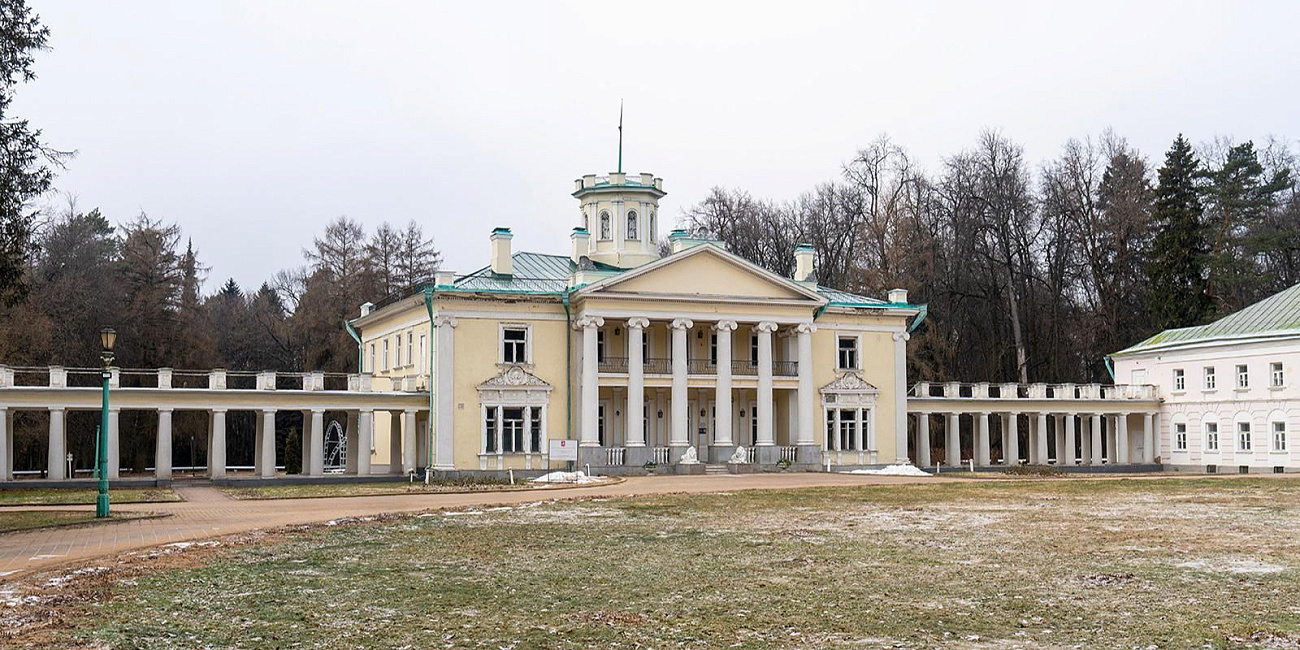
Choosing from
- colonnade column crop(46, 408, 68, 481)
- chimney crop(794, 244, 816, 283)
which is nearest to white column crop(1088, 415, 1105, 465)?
chimney crop(794, 244, 816, 283)

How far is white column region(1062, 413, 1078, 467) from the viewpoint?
55.2 metres

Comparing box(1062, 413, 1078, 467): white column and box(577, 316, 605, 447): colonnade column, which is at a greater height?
box(577, 316, 605, 447): colonnade column

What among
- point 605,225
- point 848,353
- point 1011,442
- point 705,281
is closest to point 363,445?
point 605,225

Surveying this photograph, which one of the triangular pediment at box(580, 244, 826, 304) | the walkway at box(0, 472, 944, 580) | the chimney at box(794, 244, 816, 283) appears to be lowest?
the walkway at box(0, 472, 944, 580)

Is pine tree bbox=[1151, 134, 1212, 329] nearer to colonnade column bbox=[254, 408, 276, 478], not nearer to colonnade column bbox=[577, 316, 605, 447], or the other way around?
colonnade column bbox=[577, 316, 605, 447]

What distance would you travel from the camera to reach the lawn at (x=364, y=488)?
1305 inches

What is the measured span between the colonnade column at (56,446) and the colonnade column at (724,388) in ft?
69.8

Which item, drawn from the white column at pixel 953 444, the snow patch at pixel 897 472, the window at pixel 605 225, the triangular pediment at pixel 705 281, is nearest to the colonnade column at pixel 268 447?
the triangular pediment at pixel 705 281

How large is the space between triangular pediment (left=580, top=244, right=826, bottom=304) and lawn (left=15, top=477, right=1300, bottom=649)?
70.9 ft

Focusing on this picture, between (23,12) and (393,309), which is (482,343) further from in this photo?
(23,12)

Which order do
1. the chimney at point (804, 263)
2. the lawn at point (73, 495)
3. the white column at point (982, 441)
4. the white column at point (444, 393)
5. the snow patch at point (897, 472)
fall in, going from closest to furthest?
the lawn at point (73, 495) → the white column at point (444, 393) → the snow patch at point (897, 472) → the chimney at point (804, 263) → the white column at point (982, 441)

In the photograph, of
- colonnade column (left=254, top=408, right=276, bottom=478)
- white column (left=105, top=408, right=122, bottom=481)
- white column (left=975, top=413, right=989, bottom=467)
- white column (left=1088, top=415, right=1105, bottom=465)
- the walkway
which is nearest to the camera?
→ the walkway

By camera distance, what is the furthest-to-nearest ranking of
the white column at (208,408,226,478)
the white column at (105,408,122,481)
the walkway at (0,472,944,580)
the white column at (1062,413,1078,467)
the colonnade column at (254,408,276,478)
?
1. the white column at (1062,413,1078,467)
2. the colonnade column at (254,408,276,478)
3. the white column at (208,408,226,478)
4. the white column at (105,408,122,481)
5. the walkway at (0,472,944,580)

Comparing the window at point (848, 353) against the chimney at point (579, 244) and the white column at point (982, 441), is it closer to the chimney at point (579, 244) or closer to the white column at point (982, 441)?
the white column at point (982, 441)
